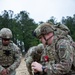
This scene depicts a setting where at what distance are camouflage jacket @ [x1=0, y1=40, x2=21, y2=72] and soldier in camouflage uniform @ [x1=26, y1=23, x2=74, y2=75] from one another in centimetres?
418

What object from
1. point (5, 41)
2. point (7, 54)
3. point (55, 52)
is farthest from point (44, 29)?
point (7, 54)

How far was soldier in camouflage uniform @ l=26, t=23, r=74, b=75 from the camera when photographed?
5102mm

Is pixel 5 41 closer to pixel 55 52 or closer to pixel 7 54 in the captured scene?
pixel 7 54

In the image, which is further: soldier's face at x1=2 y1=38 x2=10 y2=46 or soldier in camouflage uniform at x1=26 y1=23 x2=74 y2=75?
soldier's face at x1=2 y1=38 x2=10 y2=46

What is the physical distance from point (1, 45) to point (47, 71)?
14.6 feet

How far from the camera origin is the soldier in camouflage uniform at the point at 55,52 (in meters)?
5.10

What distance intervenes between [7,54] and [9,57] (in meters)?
0.10

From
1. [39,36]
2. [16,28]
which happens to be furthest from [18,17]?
[39,36]

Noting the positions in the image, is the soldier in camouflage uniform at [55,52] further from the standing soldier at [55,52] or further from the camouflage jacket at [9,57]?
the camouflage jacket at [9,57]

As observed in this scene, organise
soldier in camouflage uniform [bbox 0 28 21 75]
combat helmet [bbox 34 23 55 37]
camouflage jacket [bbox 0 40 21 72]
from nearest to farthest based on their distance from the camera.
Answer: combat helmet [bbox 34 23 55 37] < soldier in camouflage uniform [bbox 0 28 21 75] < camouflage jacket [bbox 0 40 21 72]

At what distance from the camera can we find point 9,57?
9680 mm

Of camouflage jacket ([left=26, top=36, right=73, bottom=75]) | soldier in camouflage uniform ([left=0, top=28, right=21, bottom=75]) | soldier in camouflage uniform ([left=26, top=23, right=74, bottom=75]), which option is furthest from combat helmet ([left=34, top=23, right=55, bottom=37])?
soldier in camouflage uniform ([left=0, top=28, right=21, bottom=75])

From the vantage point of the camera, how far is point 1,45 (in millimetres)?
9641

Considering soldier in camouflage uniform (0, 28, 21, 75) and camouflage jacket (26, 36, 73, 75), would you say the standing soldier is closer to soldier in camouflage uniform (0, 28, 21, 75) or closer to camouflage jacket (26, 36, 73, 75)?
camouflage jacket (26, 36, 73, 75)
